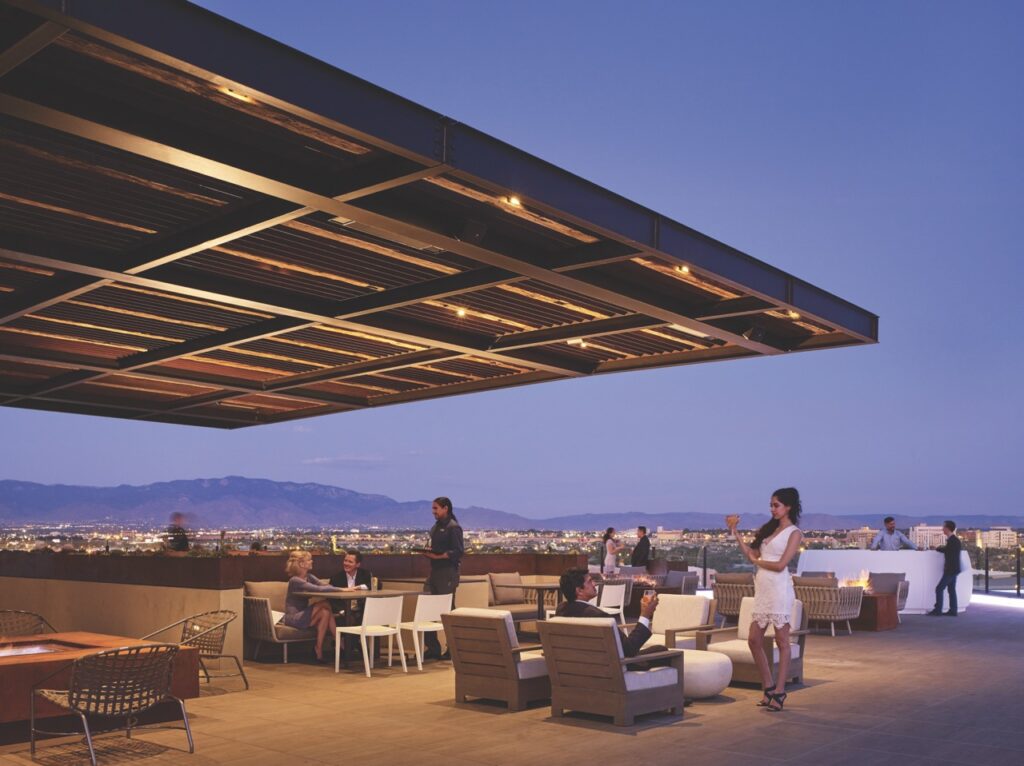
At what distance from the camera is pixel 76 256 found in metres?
9.12

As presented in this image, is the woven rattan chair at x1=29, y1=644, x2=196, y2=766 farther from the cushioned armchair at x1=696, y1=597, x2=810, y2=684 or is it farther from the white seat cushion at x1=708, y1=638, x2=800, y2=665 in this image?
the white seat cushion at x1=708, y1=638, x2=800, y2=665

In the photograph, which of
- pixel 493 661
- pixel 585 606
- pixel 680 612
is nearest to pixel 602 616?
pixel 585 606

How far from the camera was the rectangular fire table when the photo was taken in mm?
7484

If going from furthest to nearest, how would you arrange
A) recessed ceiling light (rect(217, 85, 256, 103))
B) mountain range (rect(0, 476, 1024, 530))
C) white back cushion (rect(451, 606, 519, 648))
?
1. mountain range (rect(0, 476, 1024, 530))
2. white back cushion (rect(451, 606, 519, 648))
3. recessed ceiling light (rect(217, 85, 256, 103))

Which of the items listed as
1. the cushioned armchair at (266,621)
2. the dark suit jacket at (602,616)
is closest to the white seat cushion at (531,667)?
the dark suit jacket at (602,616)

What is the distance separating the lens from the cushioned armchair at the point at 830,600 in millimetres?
15172

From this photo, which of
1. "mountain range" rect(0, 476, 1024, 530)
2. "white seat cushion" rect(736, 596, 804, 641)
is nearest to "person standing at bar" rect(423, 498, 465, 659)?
"white seat cushion" rect(736, 596, 804, 641)

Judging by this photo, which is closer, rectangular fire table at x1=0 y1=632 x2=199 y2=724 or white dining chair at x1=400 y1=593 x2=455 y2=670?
rectangular fire table at x1=0 y1=632 x2=199 y2=724

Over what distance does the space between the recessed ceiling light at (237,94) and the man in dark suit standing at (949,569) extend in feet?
52.4

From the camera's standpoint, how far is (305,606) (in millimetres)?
11945

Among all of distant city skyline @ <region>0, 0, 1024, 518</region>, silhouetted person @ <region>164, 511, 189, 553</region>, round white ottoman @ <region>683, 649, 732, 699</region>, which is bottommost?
round white ottoman @ <region>683, 649, 732, 699</region>

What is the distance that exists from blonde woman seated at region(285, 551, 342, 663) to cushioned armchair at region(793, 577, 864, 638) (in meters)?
6.88

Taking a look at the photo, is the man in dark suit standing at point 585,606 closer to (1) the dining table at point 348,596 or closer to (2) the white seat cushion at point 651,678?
(2) the white seat cushion at point 651,678

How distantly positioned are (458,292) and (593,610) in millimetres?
3204
